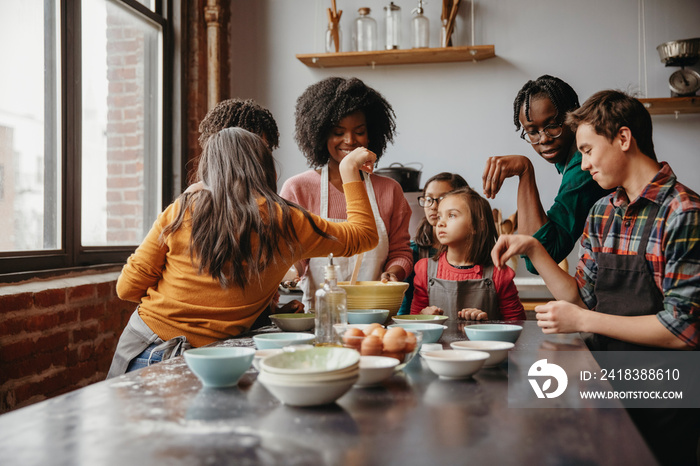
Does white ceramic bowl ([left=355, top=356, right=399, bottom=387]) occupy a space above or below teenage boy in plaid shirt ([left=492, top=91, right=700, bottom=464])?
below

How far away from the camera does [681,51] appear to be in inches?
137

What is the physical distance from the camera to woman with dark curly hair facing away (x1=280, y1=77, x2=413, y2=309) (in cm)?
226

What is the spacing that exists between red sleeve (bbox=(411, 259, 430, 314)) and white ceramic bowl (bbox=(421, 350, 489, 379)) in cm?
112

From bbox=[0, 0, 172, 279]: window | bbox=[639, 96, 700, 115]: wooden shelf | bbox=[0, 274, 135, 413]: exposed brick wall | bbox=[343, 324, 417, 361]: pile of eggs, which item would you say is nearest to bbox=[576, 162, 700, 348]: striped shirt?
bbox=[343, 324, 417, 361]: pile of eggs

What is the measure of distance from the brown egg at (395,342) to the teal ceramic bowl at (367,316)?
1.64 feet

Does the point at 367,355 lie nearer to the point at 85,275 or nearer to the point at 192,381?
the point at 192,381

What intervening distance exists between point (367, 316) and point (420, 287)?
743 millimetres

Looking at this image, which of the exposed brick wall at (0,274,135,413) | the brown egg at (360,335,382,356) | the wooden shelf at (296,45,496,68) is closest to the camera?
the brown egg at (360,335,382,356)

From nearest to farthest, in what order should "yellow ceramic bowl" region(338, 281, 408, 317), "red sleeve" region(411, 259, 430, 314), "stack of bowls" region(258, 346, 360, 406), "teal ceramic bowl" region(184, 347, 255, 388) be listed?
"stack of bowls" region(258, 346, 360, 406)
"teal ceramic bowl" region(184, 347, 255, 388)
"yellow ceramic bowl" region(338, 281, 408, 317)
"red sleeve" region(411, 259, 430, 314)

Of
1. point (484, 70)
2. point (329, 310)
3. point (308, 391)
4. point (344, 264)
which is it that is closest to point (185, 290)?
point (329, 310)

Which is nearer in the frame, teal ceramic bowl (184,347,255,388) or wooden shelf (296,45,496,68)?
teal ceramic bowl (184,347,255,388)

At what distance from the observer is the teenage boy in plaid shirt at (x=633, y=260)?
1.31 metres

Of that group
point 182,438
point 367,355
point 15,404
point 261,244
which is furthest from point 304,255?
point 15,404

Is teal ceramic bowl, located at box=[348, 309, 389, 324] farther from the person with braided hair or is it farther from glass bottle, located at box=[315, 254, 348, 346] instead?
the person with braided hair
